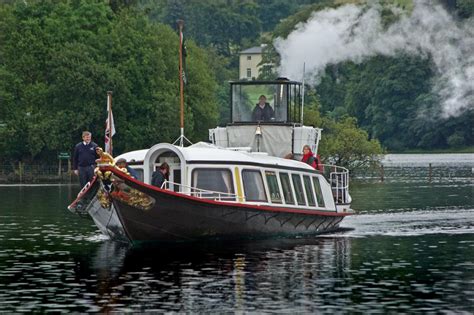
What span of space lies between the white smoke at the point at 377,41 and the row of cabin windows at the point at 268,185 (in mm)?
31579

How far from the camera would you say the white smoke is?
99.4 metres

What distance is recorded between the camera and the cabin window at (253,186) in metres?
54.3

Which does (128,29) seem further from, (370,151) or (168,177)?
(168,177)

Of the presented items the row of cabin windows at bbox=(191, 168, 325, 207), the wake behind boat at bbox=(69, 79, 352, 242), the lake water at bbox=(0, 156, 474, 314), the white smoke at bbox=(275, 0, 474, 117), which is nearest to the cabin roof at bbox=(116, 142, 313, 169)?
the wake behind boat at bbox=(69, 79, 352, 242)

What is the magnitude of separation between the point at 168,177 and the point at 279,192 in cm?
453

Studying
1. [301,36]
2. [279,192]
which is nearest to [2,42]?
[301,36]

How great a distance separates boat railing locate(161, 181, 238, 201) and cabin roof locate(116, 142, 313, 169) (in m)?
1.03

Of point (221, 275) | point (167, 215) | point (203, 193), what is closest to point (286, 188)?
point (203, 193)

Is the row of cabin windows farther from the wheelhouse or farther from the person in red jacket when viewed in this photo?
the wheelhouse

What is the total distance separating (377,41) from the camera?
157875 mm

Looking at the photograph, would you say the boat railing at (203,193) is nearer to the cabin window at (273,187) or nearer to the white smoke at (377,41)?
the cabin window at (273,187)

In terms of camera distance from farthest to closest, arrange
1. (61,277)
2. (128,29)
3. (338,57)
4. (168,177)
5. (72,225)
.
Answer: (128,29) < (338,57) < (72,225) < (168,177) < (61,277)

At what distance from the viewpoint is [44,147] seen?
128 meters

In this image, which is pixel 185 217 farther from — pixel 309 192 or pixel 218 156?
pixel 309 192
